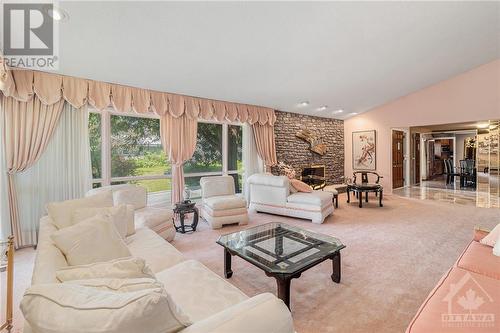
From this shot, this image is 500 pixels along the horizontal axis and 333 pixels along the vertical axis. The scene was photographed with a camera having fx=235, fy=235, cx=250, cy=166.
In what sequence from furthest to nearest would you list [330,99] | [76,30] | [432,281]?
[330,99] < [76,30] < [432,281]

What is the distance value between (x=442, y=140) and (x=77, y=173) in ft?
43.5

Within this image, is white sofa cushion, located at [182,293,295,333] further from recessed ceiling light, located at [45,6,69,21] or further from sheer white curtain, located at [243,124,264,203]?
sheer white curtain, located at [243,124,264,203]

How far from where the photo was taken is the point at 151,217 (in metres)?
3.13

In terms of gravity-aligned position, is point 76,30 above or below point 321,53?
below

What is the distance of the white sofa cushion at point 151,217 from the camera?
10.00 ft

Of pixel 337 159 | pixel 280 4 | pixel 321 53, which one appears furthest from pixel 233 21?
pixel 337 159

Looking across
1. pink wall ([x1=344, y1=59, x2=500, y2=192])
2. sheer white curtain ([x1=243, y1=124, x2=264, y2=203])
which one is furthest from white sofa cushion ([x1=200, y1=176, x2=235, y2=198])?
pink wall ([x1=344, y1=59, x2=500, y2=192])

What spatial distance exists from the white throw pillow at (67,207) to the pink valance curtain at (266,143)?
154 inches

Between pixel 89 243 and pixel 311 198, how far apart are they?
3.57 meters

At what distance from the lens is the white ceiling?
2.58m

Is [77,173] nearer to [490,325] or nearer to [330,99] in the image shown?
[490,325]

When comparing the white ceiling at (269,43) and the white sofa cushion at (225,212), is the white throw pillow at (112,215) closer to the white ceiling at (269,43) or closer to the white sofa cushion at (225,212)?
the white sofa cushion at (225,212)

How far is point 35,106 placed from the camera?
131 inches

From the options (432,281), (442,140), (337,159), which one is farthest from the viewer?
(442,140)
